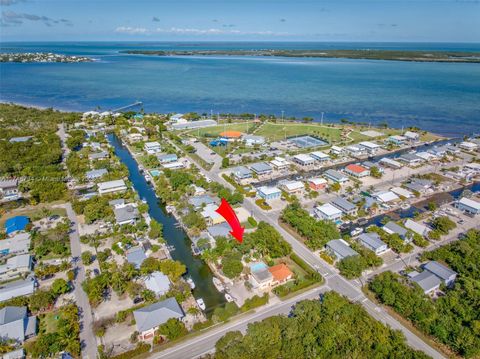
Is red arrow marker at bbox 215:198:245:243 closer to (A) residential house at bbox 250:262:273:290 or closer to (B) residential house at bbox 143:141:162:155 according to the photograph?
(A) residential house at bbox 250:262:273:290

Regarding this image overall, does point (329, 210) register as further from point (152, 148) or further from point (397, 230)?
point (152, 148)

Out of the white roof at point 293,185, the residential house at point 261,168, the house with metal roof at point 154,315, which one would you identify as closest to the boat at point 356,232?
the white roof at point 293,185

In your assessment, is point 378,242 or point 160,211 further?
point 160,211

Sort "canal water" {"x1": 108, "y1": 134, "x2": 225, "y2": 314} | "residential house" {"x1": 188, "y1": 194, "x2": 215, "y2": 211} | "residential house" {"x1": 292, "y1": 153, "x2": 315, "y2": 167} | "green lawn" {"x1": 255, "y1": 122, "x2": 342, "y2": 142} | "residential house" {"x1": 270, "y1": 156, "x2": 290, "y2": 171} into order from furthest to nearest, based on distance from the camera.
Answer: "green lawn" {"x1": 255, "y1": 122, "x2": 342, "y2": 142} < "residential house" {"x1": 292, "y1": 153, "x2": 315, "y2": 167} < "residential house" {"x1": 270, "y1": 156, "x2": 290, "y2": 171} < "residential house" {"x1": 188, "y1": 194, "x2": 215, "y2": 211} < "canal water" {"x1": 108, "y1": 134, "x2": 225, "y2": 314}

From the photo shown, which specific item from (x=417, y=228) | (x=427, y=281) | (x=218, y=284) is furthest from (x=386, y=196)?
(x=218, y=284)

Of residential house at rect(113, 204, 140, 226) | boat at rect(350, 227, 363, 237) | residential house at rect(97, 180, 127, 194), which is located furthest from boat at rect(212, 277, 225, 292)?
residential house at rect(97, 180, 127, 194)

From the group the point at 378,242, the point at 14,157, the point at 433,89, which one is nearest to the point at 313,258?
the point at 378,242

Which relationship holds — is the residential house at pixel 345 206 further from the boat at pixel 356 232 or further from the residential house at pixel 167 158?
the residential house at pixel 167 158

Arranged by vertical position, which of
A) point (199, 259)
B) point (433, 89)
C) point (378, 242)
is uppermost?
point (433, 89)

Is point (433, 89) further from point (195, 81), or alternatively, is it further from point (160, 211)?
point (160, 211)
